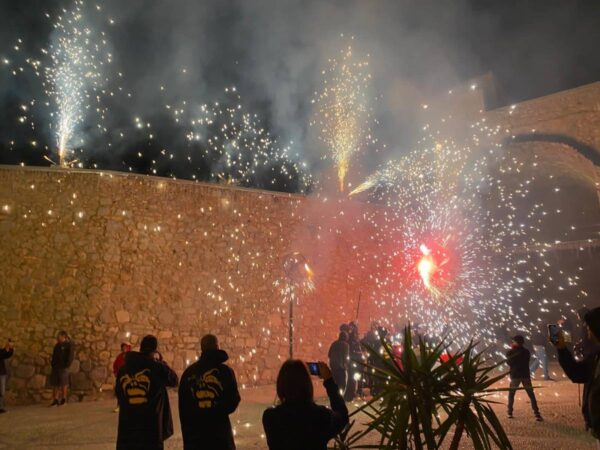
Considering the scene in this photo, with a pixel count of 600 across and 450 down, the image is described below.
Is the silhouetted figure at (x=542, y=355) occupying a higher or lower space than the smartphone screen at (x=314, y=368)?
lower

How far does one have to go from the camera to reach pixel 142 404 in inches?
124

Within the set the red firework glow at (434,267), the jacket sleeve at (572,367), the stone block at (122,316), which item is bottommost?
the jacket sleeve at (572,367)

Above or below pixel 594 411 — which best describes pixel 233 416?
below

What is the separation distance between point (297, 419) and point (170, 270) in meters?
7.34

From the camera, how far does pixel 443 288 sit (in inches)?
530

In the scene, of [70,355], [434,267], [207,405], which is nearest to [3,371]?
[70,355]

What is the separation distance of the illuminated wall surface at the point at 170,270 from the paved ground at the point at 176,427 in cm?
124

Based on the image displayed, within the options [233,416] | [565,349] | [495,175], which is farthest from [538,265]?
[565,349]

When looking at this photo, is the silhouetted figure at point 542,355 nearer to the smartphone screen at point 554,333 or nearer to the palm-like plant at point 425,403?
the smartphone screen at point 554,333

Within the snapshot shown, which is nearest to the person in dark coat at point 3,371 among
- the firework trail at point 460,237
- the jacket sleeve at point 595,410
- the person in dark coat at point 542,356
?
the jacket sleeve at point 595,410

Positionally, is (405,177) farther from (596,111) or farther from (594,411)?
(594,411)

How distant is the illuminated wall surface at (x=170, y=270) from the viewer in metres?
8.12

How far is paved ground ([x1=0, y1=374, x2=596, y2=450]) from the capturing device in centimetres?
499

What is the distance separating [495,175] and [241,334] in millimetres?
9911
